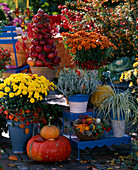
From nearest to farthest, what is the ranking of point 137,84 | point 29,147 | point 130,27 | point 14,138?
1. point 29,147
2. point 14,138
3. point 137,84
4. point 130,27

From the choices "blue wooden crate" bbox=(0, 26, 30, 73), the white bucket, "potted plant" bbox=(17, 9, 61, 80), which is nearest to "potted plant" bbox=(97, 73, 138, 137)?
the white bucket

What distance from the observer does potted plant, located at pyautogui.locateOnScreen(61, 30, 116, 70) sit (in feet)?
14.6

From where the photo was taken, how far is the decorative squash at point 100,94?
13.5 feet

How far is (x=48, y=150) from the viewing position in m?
3.47

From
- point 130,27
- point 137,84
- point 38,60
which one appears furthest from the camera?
point 130,27

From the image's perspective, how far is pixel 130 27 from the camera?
6480mm

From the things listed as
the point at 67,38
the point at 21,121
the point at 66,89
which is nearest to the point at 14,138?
the point at 21,121

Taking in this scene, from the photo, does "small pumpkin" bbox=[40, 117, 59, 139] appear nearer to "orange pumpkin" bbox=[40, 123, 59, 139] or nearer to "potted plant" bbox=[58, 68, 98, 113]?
"orange pumpkin" bbox=[40, 123, 59, 139]

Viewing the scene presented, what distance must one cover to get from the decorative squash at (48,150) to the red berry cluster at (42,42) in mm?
1328

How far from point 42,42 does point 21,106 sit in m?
1.12

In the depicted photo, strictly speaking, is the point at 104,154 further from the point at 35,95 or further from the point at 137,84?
the point at 137,84

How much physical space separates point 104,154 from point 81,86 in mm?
888

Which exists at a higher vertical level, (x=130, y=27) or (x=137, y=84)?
(x=130, y=27)

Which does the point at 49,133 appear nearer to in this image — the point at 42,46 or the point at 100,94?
the point at 100,94
